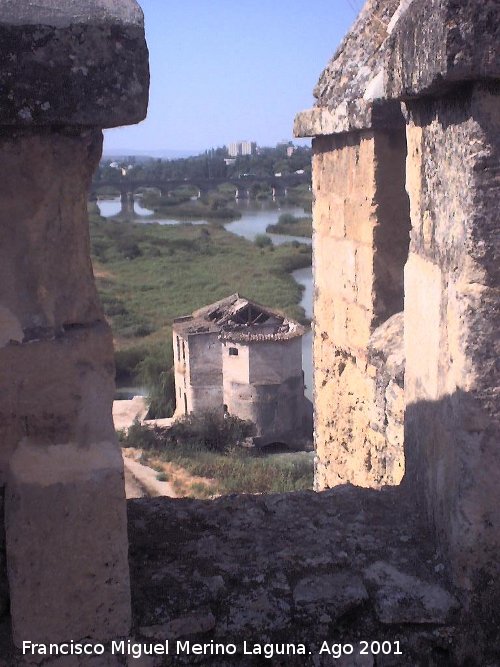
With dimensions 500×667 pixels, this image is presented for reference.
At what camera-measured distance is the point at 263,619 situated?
79.4 inches

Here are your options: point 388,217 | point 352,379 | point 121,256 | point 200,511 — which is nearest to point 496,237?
point 200,511

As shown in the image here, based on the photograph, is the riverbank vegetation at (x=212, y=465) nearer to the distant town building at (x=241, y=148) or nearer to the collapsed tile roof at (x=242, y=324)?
the collapsed tile roof at (x=242, y=324)

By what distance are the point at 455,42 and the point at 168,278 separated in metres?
29.8

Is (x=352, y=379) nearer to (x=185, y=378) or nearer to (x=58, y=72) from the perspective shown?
(x=58, y=72)

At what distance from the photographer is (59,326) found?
177 centimetres

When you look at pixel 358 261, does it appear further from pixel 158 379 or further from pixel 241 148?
pixel 241 148

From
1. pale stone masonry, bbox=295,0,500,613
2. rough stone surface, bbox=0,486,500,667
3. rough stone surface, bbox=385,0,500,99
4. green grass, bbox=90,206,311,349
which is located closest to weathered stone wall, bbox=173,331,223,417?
green grass, bbox=90,206,311,349

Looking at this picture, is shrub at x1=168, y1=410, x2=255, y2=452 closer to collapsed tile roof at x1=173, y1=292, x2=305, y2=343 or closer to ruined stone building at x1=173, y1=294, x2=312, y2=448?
ruined stone building at x1=173, y1=294, x2=312, y2=448

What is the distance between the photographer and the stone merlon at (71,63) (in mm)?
1561

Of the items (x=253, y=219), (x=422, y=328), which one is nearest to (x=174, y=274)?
(x=253, y=219)

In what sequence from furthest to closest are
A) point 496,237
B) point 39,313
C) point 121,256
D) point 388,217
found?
point 121,256
point 388,217
point 496,237
point 39,313

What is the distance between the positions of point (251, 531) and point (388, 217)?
5.48 ft

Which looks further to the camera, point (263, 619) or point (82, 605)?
point (263, 619)

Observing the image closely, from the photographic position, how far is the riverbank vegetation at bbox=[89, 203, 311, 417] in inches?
766
